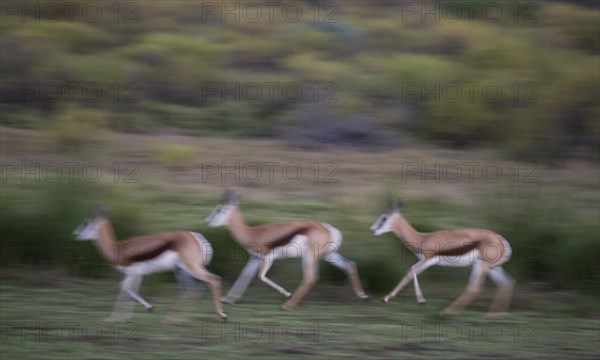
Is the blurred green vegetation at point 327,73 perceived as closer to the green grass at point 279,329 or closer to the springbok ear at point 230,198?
the green grass at point 279,329

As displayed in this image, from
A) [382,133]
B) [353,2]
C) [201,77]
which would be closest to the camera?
[382,133]

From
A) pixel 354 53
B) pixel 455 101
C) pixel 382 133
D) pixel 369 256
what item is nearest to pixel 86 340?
pixel 369 256

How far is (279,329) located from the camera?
8.33m

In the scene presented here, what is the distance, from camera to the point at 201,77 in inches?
790

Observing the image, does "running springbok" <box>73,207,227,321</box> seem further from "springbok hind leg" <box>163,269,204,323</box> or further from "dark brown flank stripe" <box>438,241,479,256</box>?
"dark brown flank stripe" <box>438,241,479,256</box>

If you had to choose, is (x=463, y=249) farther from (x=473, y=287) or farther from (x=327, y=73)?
(x=327, y=73)

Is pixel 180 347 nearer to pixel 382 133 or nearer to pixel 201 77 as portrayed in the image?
pixel 382 133

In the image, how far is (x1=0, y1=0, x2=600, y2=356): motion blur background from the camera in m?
9.93

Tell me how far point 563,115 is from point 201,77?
7.85 metres

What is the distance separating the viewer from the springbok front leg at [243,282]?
9.06 meters

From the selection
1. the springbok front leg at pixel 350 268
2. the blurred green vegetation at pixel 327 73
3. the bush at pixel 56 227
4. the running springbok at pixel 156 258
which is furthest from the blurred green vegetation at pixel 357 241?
the blurred green vegetation at pixel 327 73

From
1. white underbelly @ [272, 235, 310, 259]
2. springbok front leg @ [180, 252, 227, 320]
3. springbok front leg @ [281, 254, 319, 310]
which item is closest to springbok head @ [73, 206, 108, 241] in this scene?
springbok front leg @ [180, 252, 227, 320]

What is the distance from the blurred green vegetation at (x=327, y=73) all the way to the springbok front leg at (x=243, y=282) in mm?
7179

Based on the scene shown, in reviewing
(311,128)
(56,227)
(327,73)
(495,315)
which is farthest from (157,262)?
(327,73)
